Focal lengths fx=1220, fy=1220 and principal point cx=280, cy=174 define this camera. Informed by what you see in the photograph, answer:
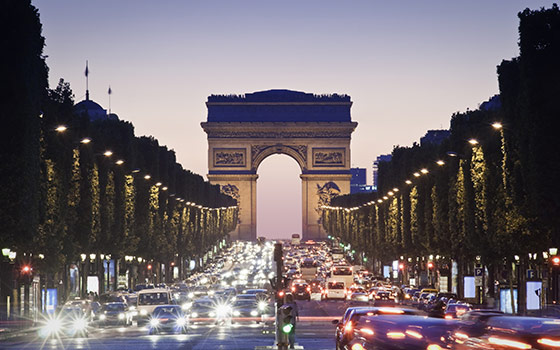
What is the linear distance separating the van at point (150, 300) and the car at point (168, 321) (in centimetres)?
897

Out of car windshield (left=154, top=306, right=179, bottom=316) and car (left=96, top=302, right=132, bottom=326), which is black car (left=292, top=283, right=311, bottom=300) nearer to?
car (left=96, top=302, right=132, bottom=326)

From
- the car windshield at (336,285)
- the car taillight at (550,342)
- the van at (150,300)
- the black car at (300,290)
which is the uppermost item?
the car taillight at (550,342)

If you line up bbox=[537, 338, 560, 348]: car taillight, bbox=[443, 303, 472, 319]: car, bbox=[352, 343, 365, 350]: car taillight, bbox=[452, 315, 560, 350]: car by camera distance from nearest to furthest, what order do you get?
bbox=[537, 338, 560, 348]: car taillight → bbox=[452, 315, 560, 350]: car → bbox=[352, 343, 365, 350]: car taillight → bbox=[443, 303, 472, 319]: car

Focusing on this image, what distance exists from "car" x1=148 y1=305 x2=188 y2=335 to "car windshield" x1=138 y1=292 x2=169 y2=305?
9609 millimetres

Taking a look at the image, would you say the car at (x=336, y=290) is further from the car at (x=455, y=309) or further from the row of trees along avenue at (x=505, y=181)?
the car at (x=455, y=309)

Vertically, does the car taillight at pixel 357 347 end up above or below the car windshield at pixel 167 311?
above

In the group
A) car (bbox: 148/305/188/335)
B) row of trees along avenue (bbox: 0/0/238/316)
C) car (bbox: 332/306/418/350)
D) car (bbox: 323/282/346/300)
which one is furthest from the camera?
car (bbox: 323/282/346/300)

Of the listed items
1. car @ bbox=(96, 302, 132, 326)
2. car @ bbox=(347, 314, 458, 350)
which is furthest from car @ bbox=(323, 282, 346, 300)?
car @ bbox=(347, 314, 458, 350)

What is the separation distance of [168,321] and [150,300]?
12.3m

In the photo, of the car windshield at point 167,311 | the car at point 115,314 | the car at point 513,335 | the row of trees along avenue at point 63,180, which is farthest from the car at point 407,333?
the car at point 115,314

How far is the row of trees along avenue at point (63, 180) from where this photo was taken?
57938mm

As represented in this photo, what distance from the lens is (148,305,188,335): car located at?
5138cm

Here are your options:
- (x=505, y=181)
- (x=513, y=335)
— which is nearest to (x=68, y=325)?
(x=505, y=181)

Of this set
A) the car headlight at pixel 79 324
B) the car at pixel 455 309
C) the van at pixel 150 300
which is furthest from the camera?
the van at pixel 150 300
